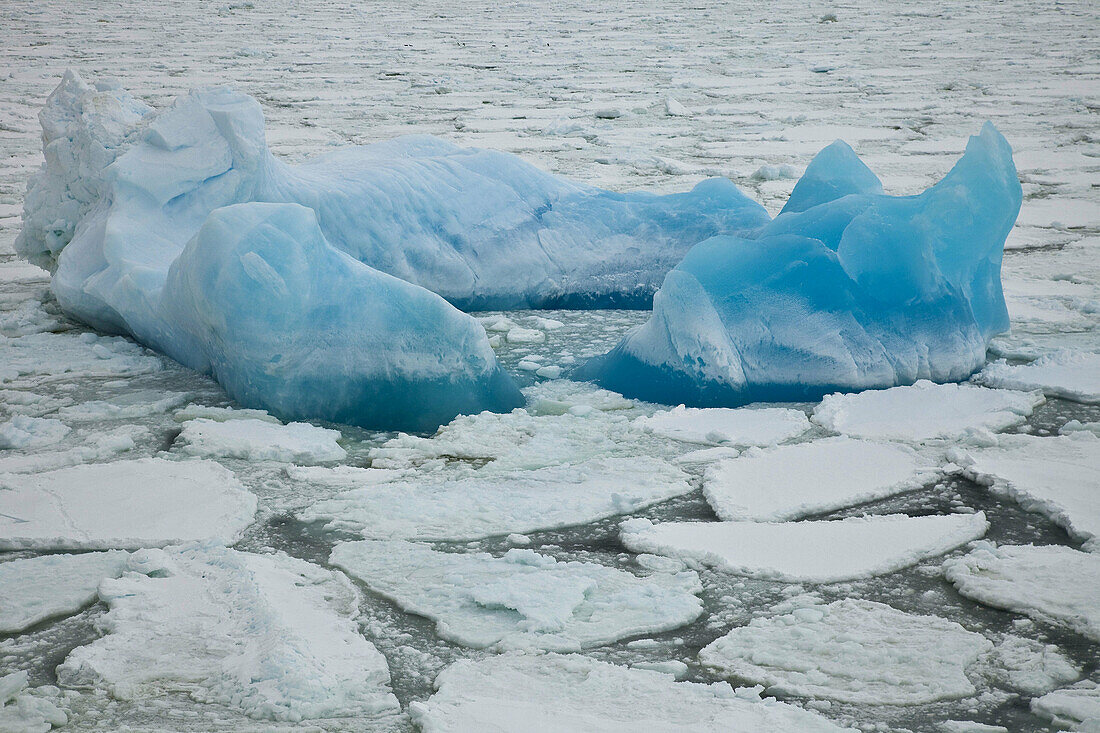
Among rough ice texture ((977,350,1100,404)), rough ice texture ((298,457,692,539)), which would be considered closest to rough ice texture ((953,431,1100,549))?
rough ice texture ((977,350,1100,404))

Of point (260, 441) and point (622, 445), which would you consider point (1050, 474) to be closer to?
point (622, 445)

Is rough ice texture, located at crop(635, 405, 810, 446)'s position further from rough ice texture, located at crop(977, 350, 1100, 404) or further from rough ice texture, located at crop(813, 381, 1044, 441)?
rough ice texture, located at crop(977, 350, 1100, 404)

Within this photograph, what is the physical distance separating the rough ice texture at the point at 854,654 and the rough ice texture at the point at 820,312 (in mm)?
831

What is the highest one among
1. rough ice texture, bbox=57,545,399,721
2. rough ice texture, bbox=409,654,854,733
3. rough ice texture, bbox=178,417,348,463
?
rough ice texture, bbox=409,654,854,733

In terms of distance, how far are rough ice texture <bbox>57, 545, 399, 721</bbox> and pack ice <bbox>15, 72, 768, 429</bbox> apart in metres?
0.60

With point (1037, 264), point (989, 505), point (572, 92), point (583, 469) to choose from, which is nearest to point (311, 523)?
point (583, 469)

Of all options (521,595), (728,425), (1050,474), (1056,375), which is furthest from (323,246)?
(1056,375)

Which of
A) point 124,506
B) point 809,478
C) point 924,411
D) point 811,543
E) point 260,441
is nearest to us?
point 811,543

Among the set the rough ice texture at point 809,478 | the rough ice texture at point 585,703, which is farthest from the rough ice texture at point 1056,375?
the rough ice texture at point 585,703

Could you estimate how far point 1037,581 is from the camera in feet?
4.76

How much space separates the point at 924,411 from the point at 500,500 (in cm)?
87

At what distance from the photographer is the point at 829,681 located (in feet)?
4.08

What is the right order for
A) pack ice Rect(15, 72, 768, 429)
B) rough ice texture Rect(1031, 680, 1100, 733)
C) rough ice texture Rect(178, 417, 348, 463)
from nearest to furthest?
rough ice texture Rect(1031, 680, 1100, 733) → rough ice texture Rect(178, 417, 348, 463) → pack ice Rect(15, 72, 768, 429)

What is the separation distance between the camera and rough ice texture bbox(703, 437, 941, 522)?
169cm
